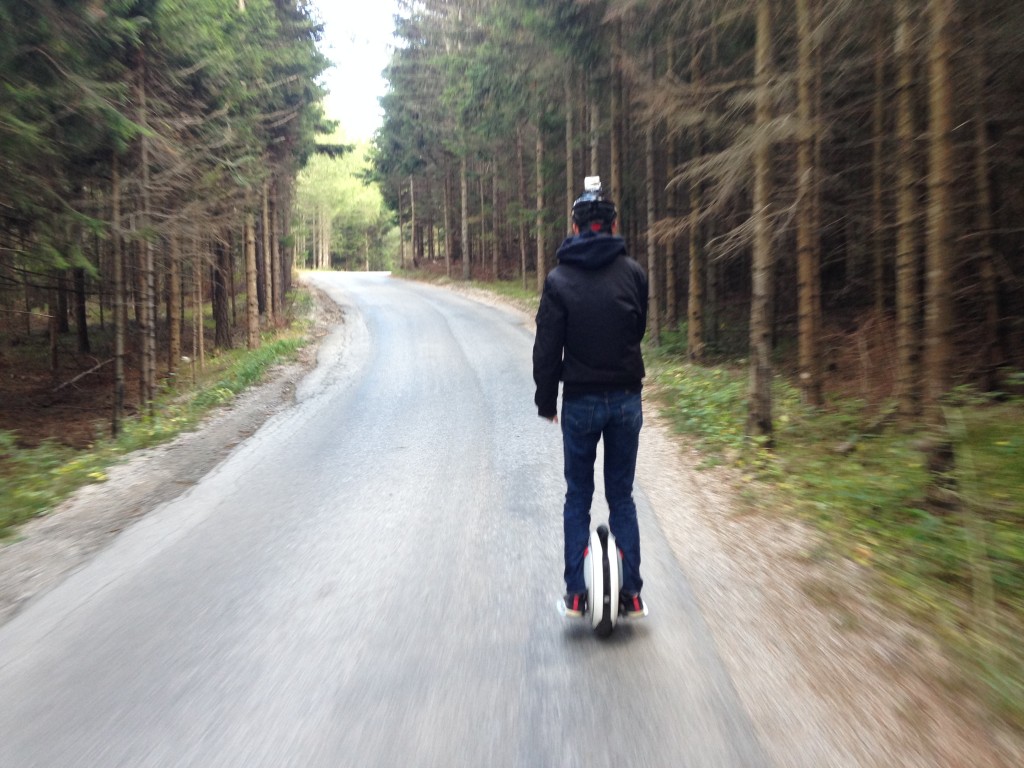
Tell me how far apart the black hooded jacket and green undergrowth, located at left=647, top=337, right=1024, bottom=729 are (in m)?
2.23

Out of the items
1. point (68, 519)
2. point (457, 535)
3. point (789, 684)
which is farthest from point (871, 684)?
point (68, 519)

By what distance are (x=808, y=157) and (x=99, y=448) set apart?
33.1ft

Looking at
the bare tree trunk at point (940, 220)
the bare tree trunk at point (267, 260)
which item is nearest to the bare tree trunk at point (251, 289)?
the bare tree trunk at point (267, 260)

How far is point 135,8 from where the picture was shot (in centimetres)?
1173

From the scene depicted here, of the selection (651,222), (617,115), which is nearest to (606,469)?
(651,222)

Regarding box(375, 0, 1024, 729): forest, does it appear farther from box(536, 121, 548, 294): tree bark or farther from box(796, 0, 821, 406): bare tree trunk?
box(536, 121, 548, 294): tree bark

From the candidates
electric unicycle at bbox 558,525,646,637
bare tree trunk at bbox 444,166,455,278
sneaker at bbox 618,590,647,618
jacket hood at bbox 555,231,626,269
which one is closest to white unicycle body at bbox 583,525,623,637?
electric unicycle at bbox 558,525,646,637

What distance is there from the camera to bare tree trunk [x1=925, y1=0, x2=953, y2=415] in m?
6.39

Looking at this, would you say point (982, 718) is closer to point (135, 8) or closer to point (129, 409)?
point (135, 8)

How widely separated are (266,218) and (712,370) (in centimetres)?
1611

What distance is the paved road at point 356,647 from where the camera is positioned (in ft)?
10.7

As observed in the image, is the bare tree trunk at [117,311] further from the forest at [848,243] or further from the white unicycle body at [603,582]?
the white unicycle body at [603,582]

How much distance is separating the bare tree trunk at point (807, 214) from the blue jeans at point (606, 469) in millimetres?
6132

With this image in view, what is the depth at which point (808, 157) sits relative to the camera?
9375 millimetres
